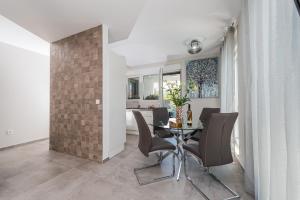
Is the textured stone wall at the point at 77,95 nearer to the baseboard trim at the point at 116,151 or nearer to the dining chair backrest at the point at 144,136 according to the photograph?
the baseboard trim at the point at 116,151

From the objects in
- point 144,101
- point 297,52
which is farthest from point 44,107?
point 297,52

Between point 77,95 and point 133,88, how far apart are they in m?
3.02

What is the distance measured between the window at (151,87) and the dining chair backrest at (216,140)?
3771 millimetres

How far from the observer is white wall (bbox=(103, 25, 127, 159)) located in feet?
9.59

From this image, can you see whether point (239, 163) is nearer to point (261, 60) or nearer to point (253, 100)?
point (253, 100)

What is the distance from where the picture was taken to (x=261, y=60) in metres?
1.45

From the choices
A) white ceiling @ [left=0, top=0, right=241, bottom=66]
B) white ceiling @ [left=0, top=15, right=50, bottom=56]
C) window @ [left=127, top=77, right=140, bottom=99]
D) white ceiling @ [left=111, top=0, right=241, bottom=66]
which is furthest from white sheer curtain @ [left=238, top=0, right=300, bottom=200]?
window @ [left=127, top=77, right=140, bottom=99]

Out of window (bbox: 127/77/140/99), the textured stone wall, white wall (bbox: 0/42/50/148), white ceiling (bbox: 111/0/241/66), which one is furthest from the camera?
window (bbox: 127/77/140/99)

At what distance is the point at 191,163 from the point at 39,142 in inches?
159

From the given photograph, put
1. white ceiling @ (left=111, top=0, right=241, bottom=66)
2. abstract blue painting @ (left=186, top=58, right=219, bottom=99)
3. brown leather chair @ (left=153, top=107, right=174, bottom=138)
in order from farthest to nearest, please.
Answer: abstract blue painting @ (left=186, top=58, right=219, bottom=99) → brown leather chair @ (left=153, top=107, right=174, bottom=138) → white ceiling @ (left=111, top=0, right=241, bottom=66)

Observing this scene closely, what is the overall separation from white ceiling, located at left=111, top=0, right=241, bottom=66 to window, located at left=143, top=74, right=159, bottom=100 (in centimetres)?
110

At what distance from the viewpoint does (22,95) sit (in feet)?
13.2

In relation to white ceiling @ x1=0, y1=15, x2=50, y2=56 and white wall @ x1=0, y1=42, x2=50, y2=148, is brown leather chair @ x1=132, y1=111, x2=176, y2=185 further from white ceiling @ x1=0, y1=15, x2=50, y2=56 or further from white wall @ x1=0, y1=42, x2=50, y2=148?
white wall @ x1=0, y1=42, x2=50, y2=148

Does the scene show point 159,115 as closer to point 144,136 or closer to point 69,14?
point 144,136
